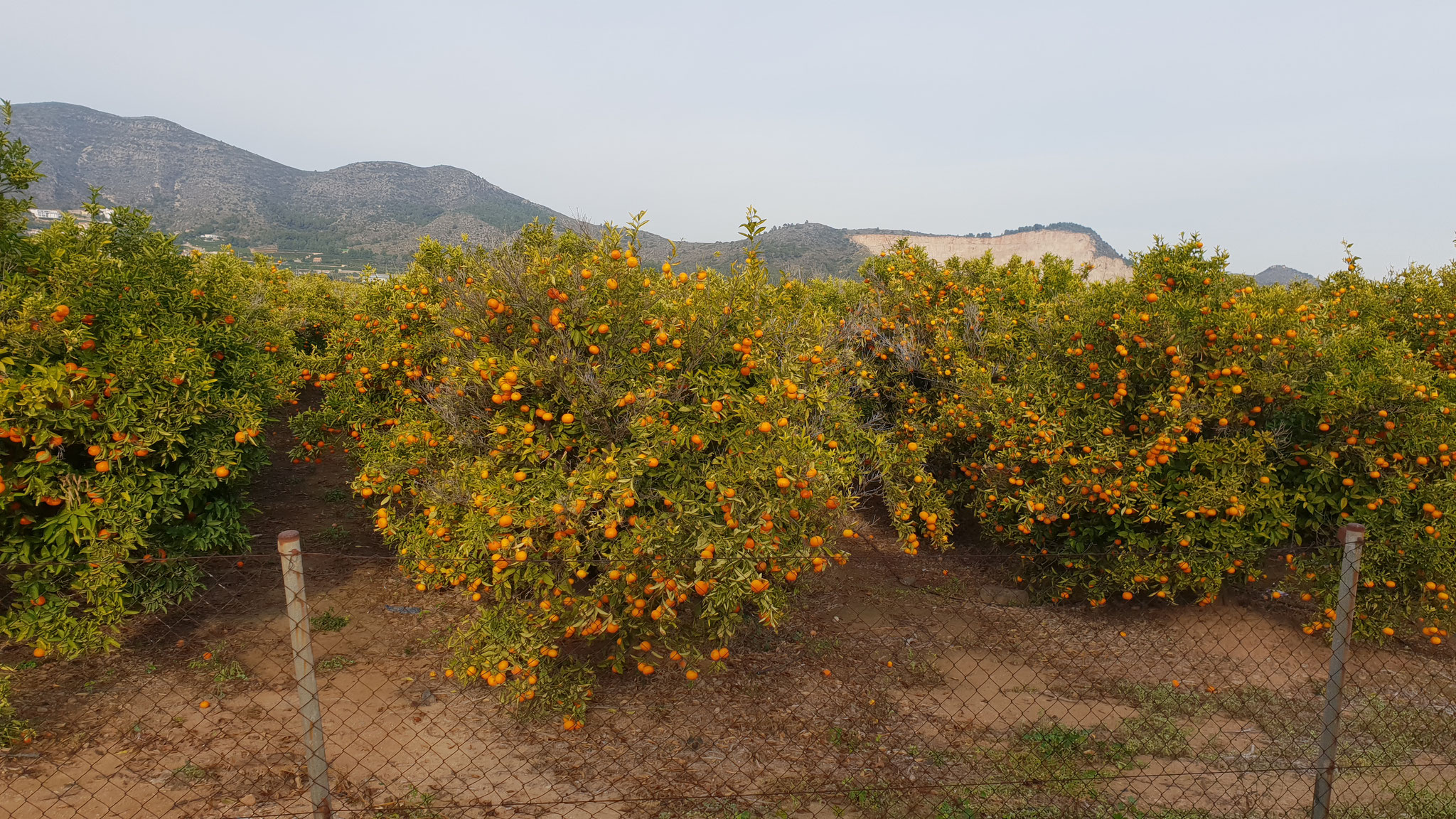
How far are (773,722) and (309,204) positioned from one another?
64.7 meters

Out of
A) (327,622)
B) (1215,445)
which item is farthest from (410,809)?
(1215,445)

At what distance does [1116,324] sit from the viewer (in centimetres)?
539

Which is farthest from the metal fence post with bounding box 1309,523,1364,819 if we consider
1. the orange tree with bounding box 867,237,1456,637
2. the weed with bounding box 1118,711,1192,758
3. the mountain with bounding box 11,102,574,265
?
the mountain with bounding box 11,102,574,265

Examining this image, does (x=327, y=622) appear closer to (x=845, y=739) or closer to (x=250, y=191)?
(x=845, y=739)

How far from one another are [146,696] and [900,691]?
188 inches

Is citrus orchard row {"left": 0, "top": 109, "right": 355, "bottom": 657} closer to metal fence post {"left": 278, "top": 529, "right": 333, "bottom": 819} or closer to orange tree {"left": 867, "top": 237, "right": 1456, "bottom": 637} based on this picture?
metal fence post {"left": 278, "top": 529, "right": 333, "bottom": 819}

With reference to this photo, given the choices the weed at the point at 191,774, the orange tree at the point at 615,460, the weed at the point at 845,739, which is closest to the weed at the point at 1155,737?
the weed at the point at 845,739

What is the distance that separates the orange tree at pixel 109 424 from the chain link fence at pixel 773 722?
2.05 ft

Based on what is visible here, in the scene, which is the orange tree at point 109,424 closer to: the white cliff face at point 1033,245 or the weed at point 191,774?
the weed at point 191,774

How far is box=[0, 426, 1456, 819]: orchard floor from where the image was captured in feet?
11.0

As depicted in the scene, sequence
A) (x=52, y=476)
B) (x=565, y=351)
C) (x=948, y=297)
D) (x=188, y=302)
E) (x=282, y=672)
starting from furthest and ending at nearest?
1. (x=948, y=297)
2. (x=188, y=302)
3. (x=282, y=672)
4. (x=52, y=476)
5. (x=565, y=351)

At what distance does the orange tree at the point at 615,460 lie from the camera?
132 inches

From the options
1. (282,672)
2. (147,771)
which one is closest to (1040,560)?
(282,672)

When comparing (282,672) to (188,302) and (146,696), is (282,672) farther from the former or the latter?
(188,302)
